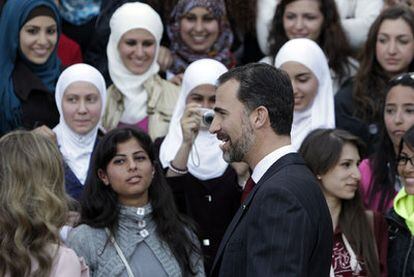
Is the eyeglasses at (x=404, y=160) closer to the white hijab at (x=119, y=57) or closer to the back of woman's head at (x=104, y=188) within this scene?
the back of woman's head at (x=104, y=188)

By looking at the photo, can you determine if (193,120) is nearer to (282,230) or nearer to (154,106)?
(154,106)

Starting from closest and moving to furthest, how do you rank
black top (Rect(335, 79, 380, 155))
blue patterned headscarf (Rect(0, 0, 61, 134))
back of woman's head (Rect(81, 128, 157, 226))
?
back of woman's head (Rect(81, 128, 157, 226))
blue patterned headscarf (Rect(0, 0, 61, 134))
black top (Rect(335, 79, 380, 155))

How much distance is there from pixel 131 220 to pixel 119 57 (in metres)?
1.90

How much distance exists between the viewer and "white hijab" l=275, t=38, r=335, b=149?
6.80m

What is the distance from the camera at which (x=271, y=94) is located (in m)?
4.25

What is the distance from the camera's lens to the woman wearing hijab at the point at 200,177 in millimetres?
6215

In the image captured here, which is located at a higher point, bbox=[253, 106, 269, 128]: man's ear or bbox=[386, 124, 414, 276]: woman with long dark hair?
bbox=[253, 106, 269, 128]: man's ear

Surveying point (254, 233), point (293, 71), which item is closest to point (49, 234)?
point (254, 233)

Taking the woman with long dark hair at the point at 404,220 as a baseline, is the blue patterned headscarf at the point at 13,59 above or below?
above

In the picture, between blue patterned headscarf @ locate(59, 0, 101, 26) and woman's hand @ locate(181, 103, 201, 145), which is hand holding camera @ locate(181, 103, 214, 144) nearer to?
woman's hand @ locate(181, 103, 201, 145)

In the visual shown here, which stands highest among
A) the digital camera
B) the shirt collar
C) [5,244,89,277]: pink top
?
the shirt collar

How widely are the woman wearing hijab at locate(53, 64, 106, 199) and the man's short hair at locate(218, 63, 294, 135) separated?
89.0 inches

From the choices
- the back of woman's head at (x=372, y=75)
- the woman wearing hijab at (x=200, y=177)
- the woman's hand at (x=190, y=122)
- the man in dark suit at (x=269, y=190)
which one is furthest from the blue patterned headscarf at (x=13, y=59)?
the man in dark suit at (x=269, y=190)

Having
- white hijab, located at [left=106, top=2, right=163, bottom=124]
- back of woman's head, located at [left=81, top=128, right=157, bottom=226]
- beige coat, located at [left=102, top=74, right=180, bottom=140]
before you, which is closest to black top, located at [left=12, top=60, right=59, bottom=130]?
beige coat, located at [left=102, top=74, right=180, bottom=140]
